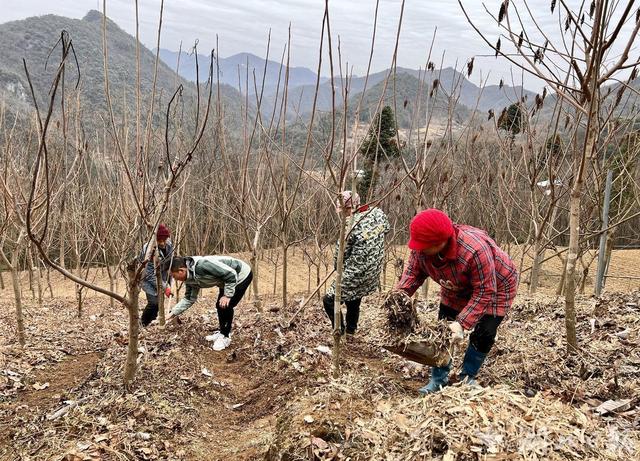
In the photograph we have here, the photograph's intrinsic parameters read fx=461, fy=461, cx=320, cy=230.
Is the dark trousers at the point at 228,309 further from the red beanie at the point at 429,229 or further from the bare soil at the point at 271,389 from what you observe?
the red beanie at the point at 429,229

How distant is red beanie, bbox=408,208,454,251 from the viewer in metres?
2.67

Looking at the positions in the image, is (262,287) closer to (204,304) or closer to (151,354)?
(204,304)

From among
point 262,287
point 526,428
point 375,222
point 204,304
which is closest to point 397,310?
point 526,428

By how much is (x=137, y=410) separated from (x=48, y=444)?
0.55 meters

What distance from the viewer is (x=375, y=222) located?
13.8 feet

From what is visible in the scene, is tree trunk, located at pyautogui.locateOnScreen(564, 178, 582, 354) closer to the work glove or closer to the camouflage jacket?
the work glove

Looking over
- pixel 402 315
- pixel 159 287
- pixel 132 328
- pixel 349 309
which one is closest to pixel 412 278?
pixel 402 315

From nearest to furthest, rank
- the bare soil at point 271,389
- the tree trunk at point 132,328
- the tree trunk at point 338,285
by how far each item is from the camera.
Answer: the bare soil at point 271,389, the tree trunk at point 132,328, the tree trunk at point 338,285

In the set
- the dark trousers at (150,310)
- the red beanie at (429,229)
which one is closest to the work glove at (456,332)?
the red beanie at (429,229)

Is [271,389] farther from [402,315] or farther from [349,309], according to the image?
[402,315]

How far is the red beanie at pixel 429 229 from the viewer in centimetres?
267

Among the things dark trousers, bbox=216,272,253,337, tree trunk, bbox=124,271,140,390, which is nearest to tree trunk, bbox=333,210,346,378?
tree trunk, bbox=124,271,140,390

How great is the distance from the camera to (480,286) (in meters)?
2.85

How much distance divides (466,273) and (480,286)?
0.14 meters
